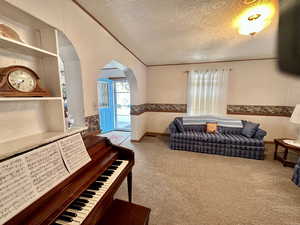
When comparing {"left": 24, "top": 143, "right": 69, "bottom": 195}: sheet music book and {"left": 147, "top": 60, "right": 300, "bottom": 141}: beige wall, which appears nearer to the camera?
{"left": 24, "top": 143, "right": 69, "bottom": 195}: sheet music book

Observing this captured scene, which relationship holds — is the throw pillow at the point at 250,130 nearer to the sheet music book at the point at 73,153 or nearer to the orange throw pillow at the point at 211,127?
the orange throw pillow at the point at 211,127

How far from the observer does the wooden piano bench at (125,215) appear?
3.04 feet

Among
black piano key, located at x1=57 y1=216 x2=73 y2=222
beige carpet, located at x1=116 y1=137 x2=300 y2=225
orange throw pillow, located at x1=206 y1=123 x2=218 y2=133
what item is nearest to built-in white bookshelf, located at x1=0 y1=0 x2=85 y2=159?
black piano key, located at x1=57 y1=216 x2=73 y2=222

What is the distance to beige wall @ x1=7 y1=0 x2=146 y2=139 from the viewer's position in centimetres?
105

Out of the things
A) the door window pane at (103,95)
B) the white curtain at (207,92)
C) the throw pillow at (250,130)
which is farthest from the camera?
the door window pane at (103,95)

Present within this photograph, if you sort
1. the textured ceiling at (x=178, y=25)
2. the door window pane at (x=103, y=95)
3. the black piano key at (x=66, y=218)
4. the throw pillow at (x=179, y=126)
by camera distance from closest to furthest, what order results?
the black piano key at (x=66, y=218), the textured ceiling at (x=178, y=25), the throw pillow at (x=179, y=126), the door window pane at (x=103, y=95)

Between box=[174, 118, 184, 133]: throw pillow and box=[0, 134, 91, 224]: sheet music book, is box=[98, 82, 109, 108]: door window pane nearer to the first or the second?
box=[174, 118, 184, 133]: throw pillow

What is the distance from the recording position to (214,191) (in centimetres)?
182

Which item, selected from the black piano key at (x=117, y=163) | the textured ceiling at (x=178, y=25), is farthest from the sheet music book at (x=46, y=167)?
the textured ceiling at (x=178, y=25)

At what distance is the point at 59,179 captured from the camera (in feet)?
2.57

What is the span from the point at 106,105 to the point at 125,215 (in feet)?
13.8

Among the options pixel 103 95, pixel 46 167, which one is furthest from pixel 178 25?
pixel 103 95

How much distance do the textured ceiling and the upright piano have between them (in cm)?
147

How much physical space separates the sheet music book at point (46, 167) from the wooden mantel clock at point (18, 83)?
0.37 metres
